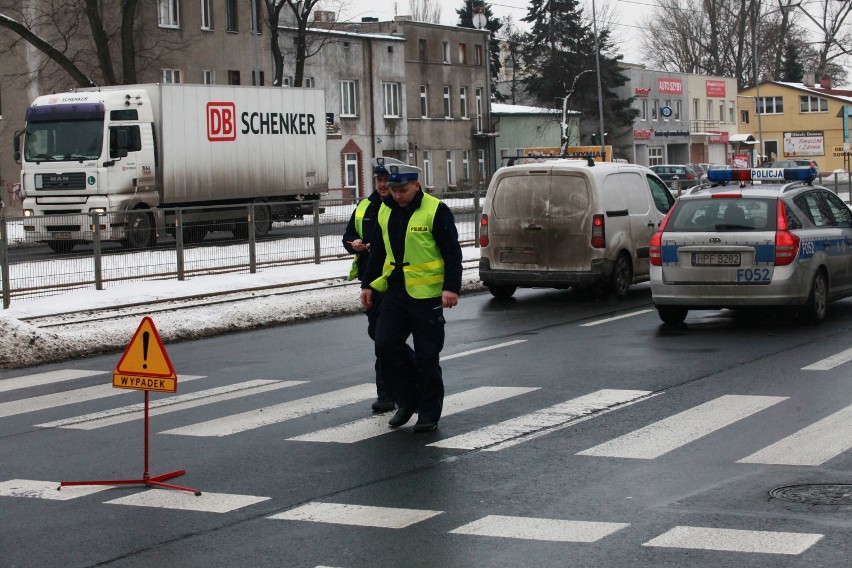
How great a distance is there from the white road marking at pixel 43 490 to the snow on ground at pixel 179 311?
6009 mm

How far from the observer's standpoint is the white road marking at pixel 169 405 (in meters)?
10.3

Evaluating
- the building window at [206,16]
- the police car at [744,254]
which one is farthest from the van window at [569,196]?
the building window at [206,16]

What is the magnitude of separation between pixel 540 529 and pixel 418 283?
3088mm

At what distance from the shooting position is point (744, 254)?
14547 mm

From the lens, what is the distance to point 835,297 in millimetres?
A: 15555

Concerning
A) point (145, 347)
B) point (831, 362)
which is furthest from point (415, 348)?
point (831, 362)

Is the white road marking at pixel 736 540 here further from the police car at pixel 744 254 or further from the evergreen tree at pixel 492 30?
the evergreen tree at pixel 492 30

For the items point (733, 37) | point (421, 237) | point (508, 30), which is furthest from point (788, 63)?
point (421, 237)

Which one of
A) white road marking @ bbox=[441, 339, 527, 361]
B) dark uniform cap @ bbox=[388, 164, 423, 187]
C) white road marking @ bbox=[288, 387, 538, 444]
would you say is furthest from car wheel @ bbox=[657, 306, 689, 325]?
dark uniform cap @ bbox=[388, 164, 423, 187]

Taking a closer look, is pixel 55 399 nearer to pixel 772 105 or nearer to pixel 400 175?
pixel 400 175

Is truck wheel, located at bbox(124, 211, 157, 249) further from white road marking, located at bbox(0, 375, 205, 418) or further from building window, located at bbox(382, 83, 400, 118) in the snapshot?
building window, located at bbox(382, 83, 400, 118)

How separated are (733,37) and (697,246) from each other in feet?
316

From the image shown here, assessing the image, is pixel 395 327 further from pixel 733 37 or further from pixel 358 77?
pixel 733 37

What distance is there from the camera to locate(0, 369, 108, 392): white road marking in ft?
41.1
